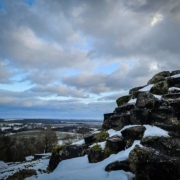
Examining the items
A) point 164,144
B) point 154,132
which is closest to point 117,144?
point 154,132

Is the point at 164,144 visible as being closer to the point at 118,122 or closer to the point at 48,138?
the point at 118,122

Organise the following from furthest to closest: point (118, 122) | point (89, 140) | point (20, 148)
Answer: point (20, 148)
point (89, 140)
point (118, 122)

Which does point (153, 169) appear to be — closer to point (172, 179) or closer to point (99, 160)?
point (172, 179)

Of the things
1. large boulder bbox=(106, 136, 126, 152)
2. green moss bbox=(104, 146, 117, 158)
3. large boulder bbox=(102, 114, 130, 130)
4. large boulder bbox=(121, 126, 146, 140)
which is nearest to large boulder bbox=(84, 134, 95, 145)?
large boulder bbox=(102, 114, 130, 130)

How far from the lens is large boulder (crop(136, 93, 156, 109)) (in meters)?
16.8

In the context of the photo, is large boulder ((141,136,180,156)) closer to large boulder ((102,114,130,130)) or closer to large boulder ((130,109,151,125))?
large boulder ((130,109,151,125))

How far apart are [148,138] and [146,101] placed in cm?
495

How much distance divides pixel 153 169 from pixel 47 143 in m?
58.7

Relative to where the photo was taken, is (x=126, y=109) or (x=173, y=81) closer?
(x=126, y=109)

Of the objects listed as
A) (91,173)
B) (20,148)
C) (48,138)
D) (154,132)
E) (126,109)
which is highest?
(126,109)

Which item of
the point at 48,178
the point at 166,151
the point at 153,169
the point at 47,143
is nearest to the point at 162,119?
the point at 166,151

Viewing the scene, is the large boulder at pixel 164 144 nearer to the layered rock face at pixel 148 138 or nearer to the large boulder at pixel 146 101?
the layered rock face at pixel 148 138

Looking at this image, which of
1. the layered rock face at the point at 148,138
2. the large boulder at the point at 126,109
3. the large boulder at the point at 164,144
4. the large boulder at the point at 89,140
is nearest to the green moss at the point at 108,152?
the layered rock face at the point at 148,138

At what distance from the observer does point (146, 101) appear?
17.0 metres
